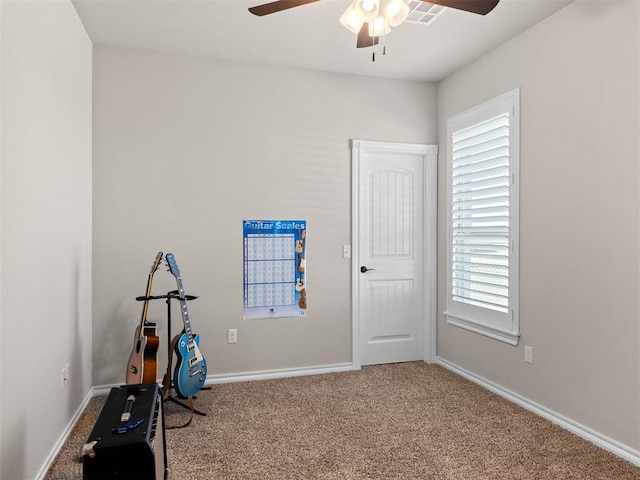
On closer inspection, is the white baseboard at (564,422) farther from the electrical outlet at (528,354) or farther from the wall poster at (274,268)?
the wall poster at (274,268)

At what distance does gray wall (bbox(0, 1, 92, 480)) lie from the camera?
184cm

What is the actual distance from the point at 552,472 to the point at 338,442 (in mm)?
1140

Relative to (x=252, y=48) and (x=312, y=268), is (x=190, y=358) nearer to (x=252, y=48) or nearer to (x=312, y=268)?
(x=312, y=268)

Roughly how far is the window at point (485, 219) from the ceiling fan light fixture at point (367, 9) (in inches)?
65.6

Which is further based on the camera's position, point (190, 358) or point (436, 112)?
point (436, 112)

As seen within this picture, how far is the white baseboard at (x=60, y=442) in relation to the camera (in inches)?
87.9

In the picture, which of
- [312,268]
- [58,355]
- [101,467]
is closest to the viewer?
[101,467]

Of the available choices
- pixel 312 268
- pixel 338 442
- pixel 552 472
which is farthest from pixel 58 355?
pixel 552 472

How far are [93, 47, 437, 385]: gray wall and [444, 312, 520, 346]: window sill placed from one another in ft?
3.19

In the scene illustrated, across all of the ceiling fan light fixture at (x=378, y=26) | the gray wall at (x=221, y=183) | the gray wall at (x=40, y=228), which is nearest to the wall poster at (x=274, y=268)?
the gray wall at (x=221, y=183)

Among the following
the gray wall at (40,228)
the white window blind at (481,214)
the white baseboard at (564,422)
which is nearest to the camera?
the gray wall at (40,228)

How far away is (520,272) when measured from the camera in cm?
321

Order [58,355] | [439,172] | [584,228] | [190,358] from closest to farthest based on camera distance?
[58,355] → [584,228] → [190,358] → [439,172]

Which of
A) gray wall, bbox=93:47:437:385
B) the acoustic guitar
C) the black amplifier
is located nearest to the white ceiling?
gray wall, bbox=93:47:437:385
